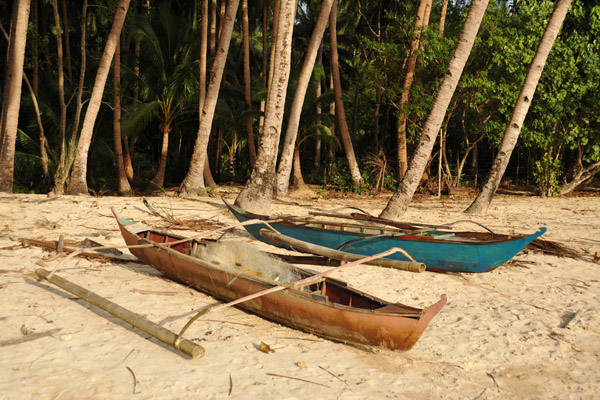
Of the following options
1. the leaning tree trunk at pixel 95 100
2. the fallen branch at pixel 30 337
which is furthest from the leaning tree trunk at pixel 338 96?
the fallen branch at pixel 30 337

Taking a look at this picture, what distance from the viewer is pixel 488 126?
15617 millimetres

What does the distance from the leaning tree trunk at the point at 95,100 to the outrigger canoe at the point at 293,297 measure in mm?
6904

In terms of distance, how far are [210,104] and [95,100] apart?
111 inches

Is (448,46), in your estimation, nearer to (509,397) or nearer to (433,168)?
(433,168)

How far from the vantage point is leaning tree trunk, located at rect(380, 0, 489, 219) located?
9.13m

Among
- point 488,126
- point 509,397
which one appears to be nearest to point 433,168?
point 488,126

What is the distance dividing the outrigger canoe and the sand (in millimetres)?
151

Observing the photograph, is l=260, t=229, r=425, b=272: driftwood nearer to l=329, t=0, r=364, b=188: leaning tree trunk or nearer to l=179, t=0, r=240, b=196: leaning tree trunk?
l=179, t=0, r=240, b=196: leaning tree trunk

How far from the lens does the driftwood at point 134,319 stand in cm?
376

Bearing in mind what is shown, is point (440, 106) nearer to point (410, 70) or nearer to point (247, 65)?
point (410, 70)

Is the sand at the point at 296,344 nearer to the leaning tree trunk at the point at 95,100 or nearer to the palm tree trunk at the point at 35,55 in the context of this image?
the leaning tree trunk at the point at 95,100

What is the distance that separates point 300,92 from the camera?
13.3 m

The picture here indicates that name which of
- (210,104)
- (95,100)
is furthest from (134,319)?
(95,100)

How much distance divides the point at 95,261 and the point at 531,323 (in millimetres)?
5398
